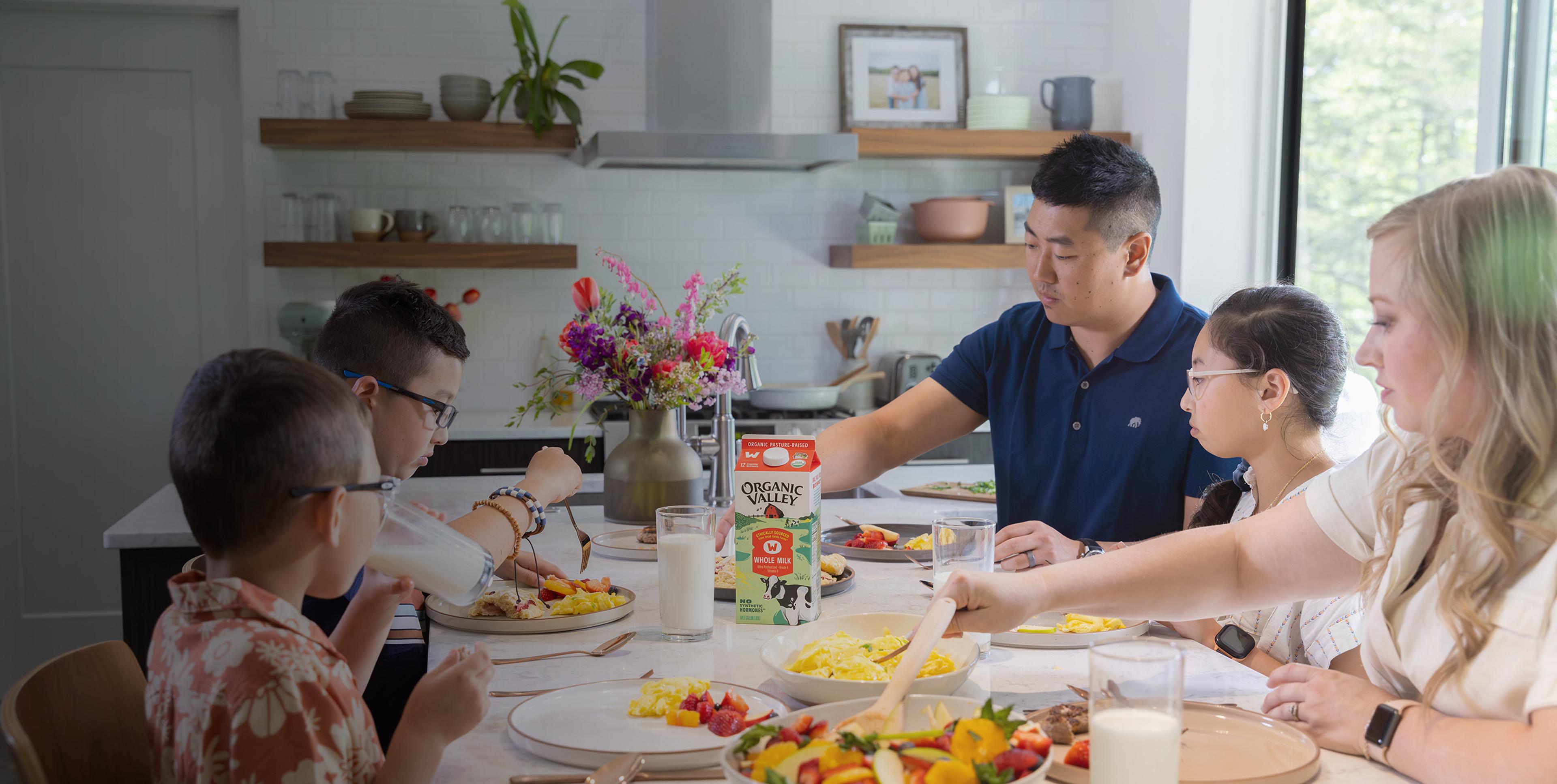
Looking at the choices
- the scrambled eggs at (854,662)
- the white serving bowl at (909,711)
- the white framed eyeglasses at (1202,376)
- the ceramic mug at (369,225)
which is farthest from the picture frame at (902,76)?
the white serving bowl at (909,711)

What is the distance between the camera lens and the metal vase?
2.31 metres

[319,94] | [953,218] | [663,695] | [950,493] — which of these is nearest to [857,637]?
[663,695]

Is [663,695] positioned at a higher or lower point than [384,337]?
lower

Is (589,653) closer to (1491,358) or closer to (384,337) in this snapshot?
(384,337)

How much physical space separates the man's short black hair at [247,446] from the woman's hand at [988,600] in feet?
2.16

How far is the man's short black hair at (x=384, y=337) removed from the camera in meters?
1.71

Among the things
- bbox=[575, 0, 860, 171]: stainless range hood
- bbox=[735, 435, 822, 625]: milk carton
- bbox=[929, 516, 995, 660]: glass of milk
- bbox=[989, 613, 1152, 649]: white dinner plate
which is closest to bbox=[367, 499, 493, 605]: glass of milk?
bbox=[735, 435, 822, 625]: milk carton

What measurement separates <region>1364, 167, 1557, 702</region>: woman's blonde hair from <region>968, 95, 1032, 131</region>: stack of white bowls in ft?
12.5

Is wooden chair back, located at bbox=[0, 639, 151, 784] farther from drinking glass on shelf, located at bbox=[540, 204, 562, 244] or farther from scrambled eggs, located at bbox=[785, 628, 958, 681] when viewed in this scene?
drinking glass on shelf, located at bbox=[540, 204, 562, 244]

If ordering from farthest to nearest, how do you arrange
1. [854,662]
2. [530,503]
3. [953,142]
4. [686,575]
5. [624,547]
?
[953,142] < [624,547] < [530,503] < [686,575] < [854,662]

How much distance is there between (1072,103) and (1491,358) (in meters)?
3.99

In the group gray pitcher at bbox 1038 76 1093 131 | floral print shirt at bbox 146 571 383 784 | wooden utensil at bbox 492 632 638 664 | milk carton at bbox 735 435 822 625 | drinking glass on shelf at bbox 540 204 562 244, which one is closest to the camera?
floral print shirt at bbox 146 571 383 784

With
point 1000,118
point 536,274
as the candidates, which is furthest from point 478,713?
point 1000,118

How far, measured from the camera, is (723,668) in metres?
1.41
